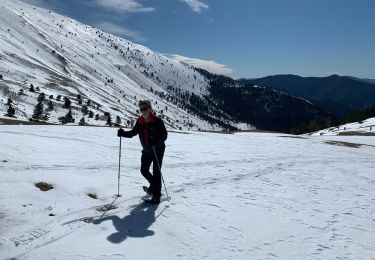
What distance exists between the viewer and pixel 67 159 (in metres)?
16.4

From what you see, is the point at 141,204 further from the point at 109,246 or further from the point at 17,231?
the point at 17,231

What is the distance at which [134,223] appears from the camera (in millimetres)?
10109

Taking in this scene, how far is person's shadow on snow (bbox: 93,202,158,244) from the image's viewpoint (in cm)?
923

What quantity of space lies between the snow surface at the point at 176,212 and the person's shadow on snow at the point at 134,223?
0.09ft

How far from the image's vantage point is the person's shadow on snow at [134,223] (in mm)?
9234

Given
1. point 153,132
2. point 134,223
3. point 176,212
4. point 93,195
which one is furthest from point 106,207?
point 153,132

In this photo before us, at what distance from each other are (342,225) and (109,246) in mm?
7218

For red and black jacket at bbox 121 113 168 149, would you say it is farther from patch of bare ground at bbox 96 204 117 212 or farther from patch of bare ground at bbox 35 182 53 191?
patch of bare ground at bbox 35 182 53 191

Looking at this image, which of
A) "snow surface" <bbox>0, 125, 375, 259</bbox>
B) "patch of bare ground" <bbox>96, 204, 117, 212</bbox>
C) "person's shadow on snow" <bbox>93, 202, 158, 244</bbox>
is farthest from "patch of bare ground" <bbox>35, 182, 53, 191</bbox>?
"person's shadow on snow" <bbox>93, 202, 158, 244</bbox>

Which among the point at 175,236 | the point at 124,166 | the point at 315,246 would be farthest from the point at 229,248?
the point at 124,166

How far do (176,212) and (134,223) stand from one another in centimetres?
161

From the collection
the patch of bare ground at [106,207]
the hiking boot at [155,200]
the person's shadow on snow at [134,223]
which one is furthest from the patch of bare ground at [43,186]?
the hiking boot at [155,200]

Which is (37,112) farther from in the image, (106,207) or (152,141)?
(106,207)

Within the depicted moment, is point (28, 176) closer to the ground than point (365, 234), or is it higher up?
higher up
